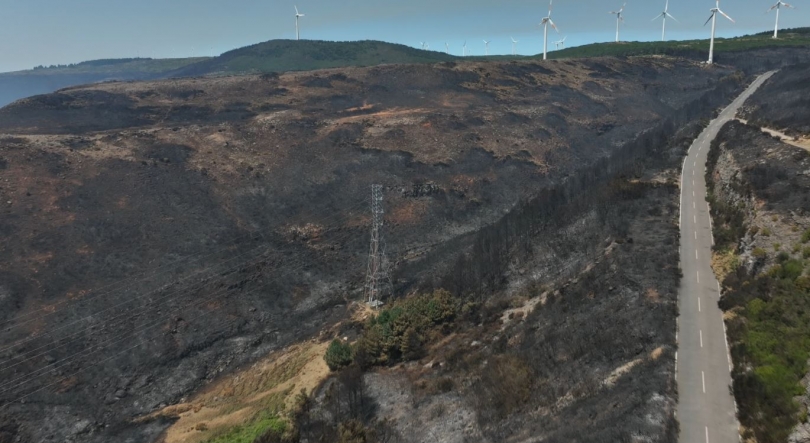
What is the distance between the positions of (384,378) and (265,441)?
9.79 metres

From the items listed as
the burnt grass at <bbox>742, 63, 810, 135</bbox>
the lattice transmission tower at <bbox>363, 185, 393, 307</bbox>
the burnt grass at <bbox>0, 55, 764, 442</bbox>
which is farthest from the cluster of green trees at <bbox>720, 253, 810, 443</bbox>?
the burnt grass at <bbox>742, 63, 810, 135</bbox>

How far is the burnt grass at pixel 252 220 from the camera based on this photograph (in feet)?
133

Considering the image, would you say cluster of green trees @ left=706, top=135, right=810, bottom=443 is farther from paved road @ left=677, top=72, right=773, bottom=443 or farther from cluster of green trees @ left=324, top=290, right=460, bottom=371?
cluster of green trees @ left=324, top=290, right=460, bottom=371

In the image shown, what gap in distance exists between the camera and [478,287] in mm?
48750

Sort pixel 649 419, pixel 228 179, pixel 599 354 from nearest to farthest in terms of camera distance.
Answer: pixel 649 419 < pixel 599 354 < pixel 228 179

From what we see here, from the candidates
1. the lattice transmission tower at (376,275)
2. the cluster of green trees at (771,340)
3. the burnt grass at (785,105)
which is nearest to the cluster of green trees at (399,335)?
the lattice transmission tower at (376,275)

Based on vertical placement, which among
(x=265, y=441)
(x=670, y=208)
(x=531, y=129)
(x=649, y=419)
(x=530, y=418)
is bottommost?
(x=265, y=441)

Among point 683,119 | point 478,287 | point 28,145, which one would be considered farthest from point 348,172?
point 683,119

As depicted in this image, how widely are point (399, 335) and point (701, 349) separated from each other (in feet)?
70.6

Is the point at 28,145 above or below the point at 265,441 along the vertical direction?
above

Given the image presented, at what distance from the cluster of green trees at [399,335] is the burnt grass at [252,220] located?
5.74m

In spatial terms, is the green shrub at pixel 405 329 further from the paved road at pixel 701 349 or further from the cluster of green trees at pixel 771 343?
the cluster of green trees at pixel 771 343

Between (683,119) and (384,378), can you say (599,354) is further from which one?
(683,119)

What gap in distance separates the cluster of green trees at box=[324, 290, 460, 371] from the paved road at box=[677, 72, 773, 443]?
18.1 metres
